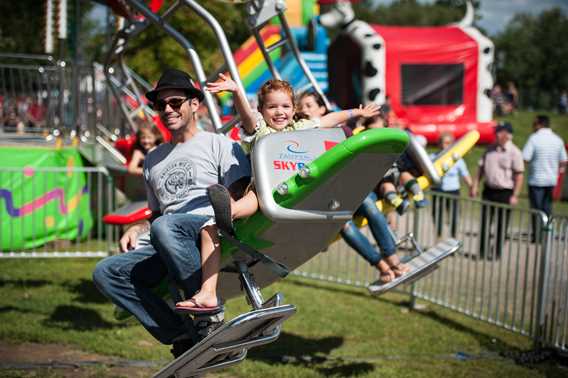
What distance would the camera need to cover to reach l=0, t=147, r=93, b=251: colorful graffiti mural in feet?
32.3

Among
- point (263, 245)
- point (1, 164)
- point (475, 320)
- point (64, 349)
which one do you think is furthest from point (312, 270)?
point (263, 245)

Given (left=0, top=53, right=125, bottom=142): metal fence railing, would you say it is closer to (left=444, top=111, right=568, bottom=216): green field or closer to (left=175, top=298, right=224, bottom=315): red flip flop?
(left=175, top=298, right=224, bottom=315): red flip flop

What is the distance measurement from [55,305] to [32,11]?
2549cm

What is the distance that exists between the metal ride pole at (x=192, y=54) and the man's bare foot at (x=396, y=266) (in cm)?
166

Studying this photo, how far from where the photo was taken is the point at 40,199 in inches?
401

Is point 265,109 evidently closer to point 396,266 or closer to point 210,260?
point 210,260

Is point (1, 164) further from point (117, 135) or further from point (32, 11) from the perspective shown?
point (32, 11)

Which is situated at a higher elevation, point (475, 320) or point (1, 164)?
point (1, 164)

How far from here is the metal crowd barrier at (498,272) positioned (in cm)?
658

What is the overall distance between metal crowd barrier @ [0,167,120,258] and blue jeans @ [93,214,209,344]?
5369mm

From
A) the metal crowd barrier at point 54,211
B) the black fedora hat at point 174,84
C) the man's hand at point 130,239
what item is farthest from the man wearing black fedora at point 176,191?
the metal crowd barrier at point 54,211

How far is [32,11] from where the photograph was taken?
30.2 meters

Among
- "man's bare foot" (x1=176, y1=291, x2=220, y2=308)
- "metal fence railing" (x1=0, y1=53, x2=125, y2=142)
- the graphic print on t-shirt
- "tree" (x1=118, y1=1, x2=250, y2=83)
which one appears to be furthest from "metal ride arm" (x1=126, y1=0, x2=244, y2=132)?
"tree" (x1=118, y1=1, x2=250, y2=83)

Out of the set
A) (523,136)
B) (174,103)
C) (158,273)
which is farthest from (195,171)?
(523,136)
